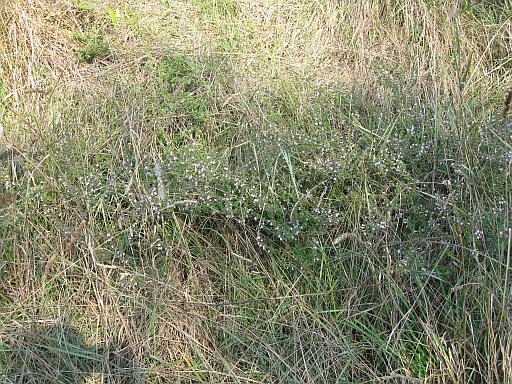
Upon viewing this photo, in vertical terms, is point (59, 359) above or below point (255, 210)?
below

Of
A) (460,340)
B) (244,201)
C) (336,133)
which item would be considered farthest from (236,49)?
(460,340)

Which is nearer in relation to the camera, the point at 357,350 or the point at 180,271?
the point at 357,350

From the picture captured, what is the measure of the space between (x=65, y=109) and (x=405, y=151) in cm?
197

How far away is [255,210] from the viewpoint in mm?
2676

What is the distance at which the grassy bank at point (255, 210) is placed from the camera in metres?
2.40

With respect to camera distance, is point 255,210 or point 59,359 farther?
point 255,210

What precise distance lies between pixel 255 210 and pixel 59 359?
3.70ft

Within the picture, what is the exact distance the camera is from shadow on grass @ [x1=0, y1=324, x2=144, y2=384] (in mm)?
2361

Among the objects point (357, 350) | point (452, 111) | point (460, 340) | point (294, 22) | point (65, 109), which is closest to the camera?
point (460, 340)

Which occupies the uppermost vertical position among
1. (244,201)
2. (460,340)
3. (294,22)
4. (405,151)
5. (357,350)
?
(294,22)

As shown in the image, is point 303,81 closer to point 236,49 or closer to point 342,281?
point 236,49

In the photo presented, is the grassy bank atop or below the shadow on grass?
atop

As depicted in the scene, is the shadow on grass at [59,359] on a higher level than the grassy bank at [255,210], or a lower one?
lower

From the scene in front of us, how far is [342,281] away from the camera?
2.60m
